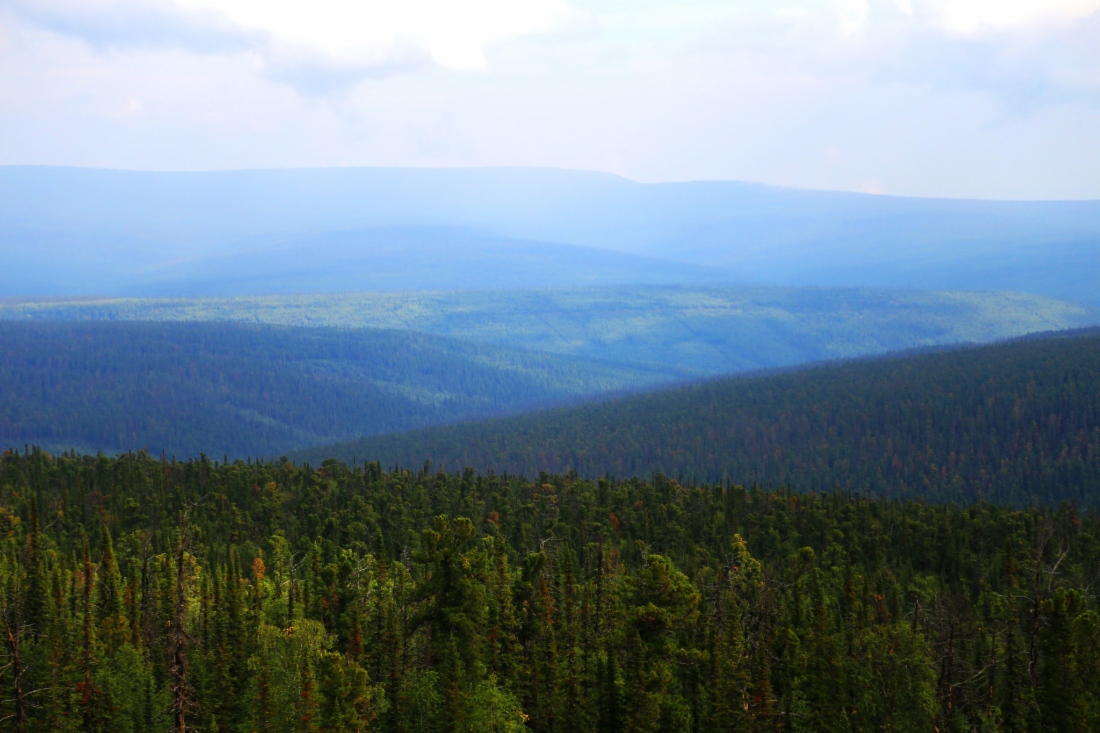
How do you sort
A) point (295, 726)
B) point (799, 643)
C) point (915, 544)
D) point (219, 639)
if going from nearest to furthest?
point (295, 726) < point (219, 639) < point (799, 643) < point (915, 544)

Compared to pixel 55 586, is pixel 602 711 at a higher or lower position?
lower

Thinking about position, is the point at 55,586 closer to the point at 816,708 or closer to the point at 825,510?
the point at 816,708

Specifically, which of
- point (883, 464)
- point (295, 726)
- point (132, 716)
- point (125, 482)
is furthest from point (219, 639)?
point (883, 464)

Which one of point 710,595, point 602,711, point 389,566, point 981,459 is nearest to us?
point 602,711

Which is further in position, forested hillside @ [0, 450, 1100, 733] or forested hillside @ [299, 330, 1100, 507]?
forested hillside @ [299, 330, 1100, 507]

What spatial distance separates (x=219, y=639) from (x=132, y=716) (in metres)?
5.32

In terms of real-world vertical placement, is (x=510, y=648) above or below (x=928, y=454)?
above

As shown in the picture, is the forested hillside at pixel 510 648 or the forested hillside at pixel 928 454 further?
the forested hillside at pixel 928 454

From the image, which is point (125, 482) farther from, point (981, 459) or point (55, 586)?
point (981, 459)

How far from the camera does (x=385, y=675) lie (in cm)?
5919

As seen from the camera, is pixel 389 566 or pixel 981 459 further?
pixel 981 459

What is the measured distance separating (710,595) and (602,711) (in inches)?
735

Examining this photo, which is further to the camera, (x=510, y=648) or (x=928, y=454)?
(x=928, y=454)

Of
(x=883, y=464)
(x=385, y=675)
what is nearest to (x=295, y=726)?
(x=385, y=675)
